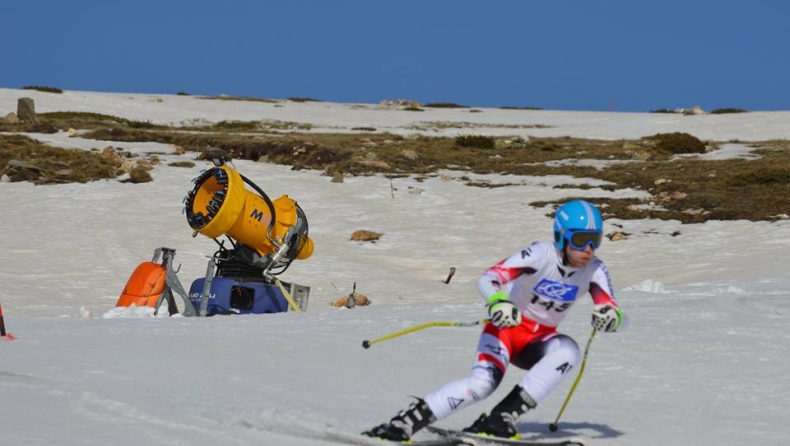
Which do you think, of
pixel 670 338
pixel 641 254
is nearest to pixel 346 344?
pixel 670 338

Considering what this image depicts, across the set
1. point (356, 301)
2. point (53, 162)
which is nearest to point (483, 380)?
point (356, 301)

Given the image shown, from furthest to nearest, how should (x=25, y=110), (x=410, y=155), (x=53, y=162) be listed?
(x=25, y=110)
(x=410, y=155)
(x=53, y=162)

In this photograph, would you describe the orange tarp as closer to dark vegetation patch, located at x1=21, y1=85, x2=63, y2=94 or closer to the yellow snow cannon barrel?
the yellow snow cannon barrel

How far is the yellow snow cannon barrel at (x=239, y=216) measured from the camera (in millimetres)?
14234

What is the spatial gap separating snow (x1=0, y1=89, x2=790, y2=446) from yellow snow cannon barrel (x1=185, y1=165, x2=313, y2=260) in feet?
4.56

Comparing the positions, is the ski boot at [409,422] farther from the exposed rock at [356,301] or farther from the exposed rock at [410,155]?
the exposed rock at [410,155]

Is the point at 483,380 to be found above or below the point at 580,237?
below

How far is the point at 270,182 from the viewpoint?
102ft

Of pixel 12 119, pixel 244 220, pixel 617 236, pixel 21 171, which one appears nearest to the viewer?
pixel 244 220

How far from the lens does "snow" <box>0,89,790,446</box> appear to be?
7680mm

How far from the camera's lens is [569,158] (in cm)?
3800

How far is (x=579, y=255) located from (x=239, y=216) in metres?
8.14

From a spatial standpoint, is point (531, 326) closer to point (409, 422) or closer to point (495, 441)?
point (495, 441)

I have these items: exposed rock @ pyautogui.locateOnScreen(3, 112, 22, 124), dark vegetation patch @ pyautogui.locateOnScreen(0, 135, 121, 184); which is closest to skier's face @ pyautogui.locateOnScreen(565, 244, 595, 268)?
dark vegetation patch @ pyautogui.locateOnScreen(0, 135, 121, 184)
